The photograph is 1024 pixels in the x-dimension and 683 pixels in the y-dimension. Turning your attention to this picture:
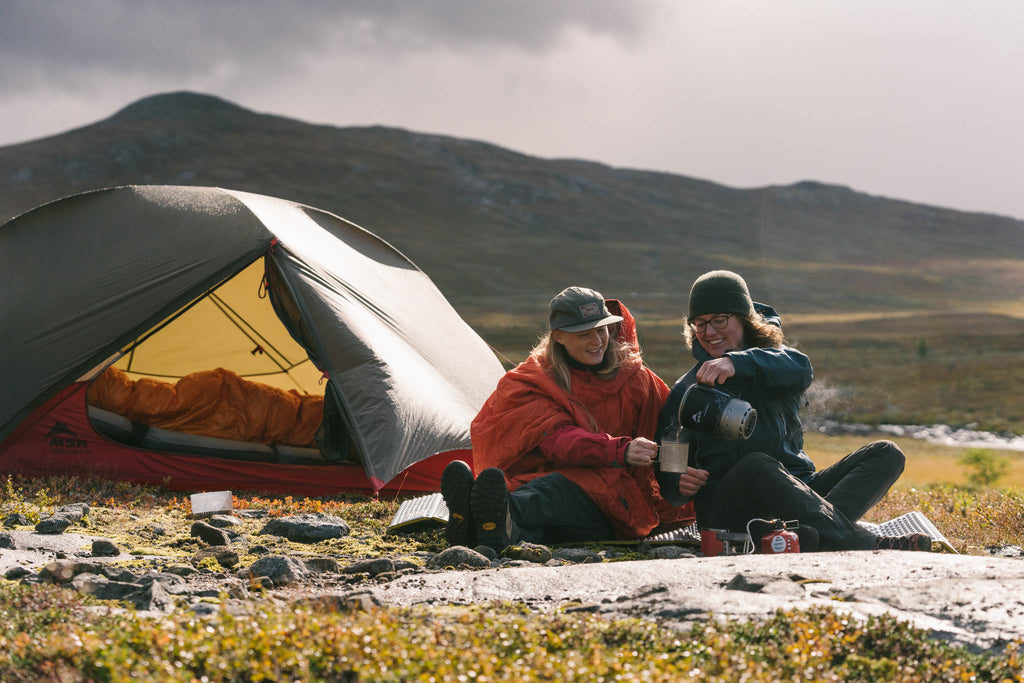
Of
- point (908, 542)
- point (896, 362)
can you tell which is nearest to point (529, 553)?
point (908, 542)

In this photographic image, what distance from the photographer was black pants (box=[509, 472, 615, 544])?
18.4ft

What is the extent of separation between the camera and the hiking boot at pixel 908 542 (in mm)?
5098

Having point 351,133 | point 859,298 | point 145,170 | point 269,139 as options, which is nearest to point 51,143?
point 145,170

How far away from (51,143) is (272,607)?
160 meters

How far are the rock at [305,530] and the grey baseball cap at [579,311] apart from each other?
1.94 meters

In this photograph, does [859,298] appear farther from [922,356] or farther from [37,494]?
[37,494]

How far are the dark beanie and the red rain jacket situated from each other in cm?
68

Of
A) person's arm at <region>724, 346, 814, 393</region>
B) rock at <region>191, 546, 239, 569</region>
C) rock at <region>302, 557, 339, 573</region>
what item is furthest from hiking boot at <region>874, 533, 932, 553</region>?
rock at <region>191, 546, 239, 569</region>

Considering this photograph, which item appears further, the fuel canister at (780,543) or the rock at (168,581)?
the fuel canister at (780,543)

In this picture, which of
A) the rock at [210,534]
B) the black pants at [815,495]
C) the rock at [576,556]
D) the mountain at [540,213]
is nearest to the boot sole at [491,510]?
the rock at [576,556]

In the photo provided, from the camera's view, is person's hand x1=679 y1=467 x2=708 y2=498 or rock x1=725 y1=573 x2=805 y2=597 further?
person's hand x1=679 y1=467 x2=708 y2=498

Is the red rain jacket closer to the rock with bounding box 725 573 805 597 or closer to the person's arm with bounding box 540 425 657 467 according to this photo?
the person's arm with bounding box 540 425 657 467

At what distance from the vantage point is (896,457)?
5508 mm

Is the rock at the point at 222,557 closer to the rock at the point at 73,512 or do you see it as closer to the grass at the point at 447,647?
the grass at the point at 447,647
